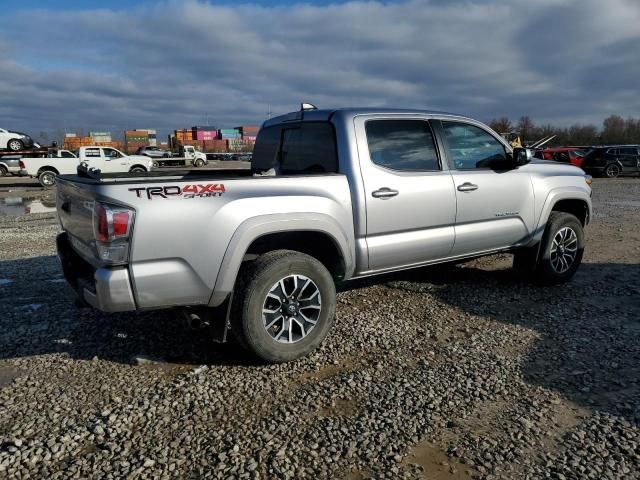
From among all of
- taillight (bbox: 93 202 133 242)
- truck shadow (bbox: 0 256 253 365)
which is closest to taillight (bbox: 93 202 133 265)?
taillight (bbox: 93 202 133 242)

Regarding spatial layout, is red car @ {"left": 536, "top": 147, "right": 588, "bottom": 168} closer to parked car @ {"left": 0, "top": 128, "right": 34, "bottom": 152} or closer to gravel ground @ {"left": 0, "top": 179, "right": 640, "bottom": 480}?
gravel ground @ {"left": 0, "top": 179, "right": 640, "bottom": 480}

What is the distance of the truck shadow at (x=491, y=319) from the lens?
11.4 feet

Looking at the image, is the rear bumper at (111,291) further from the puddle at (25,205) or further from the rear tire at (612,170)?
the rear tire at (612,170)

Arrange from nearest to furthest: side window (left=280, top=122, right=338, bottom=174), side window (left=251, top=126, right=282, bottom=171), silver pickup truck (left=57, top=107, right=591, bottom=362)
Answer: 1. silver pickup truck (left=57, top=107, right=591, bottom=362)
2. side window (left=280, top=122, right=338, bottom=174)
3. side window (left=251, top=126, right=282, bottom=171)

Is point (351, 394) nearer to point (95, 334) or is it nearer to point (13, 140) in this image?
point (95, 334)

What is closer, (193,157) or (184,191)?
(184,191)

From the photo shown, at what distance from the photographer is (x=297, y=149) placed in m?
4.62

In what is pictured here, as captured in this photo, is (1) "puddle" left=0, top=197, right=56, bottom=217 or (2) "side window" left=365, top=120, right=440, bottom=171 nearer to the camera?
(2) "side window" left=365, top=120, right=440, bottom=171

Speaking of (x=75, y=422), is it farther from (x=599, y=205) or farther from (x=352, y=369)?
(x=599, y=205)

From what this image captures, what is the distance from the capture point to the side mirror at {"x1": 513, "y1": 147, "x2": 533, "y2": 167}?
4996 millimetres

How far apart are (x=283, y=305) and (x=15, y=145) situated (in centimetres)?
2396

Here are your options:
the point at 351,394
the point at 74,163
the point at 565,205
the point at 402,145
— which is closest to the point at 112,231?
the point at 351,394

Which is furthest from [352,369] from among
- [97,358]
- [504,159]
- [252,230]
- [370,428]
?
[504,159]

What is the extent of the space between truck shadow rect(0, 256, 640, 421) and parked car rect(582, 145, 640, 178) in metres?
21.8
